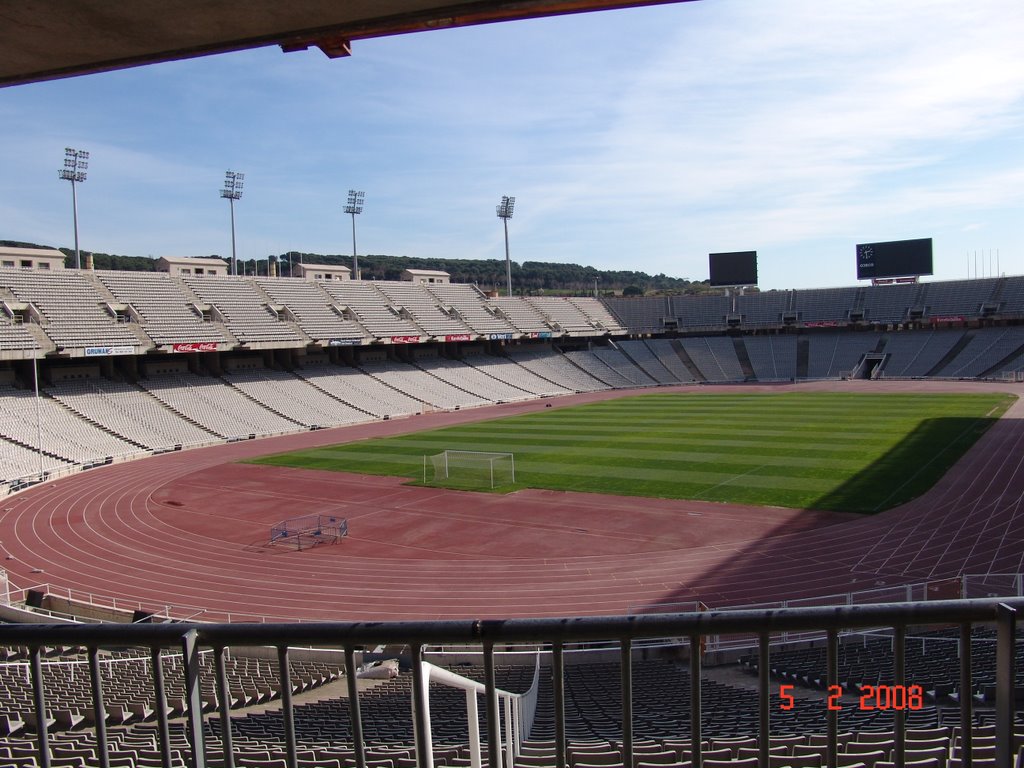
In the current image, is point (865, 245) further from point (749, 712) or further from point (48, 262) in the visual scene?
point (749, 712)

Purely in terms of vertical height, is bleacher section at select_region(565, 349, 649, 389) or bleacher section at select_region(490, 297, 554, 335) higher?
bleacher section at select_region(490, 297, 554, 335)

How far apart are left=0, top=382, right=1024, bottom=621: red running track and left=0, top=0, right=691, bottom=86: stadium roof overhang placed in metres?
15.1

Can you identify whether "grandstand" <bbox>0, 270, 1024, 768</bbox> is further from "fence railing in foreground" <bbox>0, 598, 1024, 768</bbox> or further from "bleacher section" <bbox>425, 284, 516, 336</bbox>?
"bleacher section" <bbox>425, 284, 516, 336</bbox>

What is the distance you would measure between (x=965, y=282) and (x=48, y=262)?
91113mm

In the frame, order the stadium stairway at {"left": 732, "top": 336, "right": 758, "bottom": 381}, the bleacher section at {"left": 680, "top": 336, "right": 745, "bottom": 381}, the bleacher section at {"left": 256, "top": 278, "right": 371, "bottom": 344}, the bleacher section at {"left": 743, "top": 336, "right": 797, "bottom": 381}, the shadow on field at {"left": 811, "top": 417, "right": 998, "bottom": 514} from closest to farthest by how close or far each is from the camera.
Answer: the shadow on field at {"left": 811, "top": 417, "right": 998, "bottom": 514}
the bleacher section at {"left": 256, "top": 278, "right": 371, "bottom": 344}
the bleacher section at {"left": 743, "top": 336, "right": 797, "bottom": 381}
the stadium stairway at {"left": 732, "top": 336, "right": 758, "bottom": 381}
the bleacher section at {"left": 680, "top": 336, "right": 745, "bottom": 381}

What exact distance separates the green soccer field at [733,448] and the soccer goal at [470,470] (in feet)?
2.08

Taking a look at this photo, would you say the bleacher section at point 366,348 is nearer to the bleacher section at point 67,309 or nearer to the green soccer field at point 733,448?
the bleacher section at point 67,309

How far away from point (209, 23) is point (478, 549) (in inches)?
813

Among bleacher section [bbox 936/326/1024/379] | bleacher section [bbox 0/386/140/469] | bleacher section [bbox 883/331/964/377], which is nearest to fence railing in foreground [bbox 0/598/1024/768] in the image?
bleacher section [bbox 0/386/140/469]

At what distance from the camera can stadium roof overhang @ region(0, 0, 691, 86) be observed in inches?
177

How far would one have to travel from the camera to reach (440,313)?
3056 inches

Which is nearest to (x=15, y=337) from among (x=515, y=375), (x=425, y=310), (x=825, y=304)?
(x=425, y=310)

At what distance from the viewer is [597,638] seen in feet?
9.31

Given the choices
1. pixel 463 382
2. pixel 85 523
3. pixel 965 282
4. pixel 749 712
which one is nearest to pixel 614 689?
pixel 749 712
